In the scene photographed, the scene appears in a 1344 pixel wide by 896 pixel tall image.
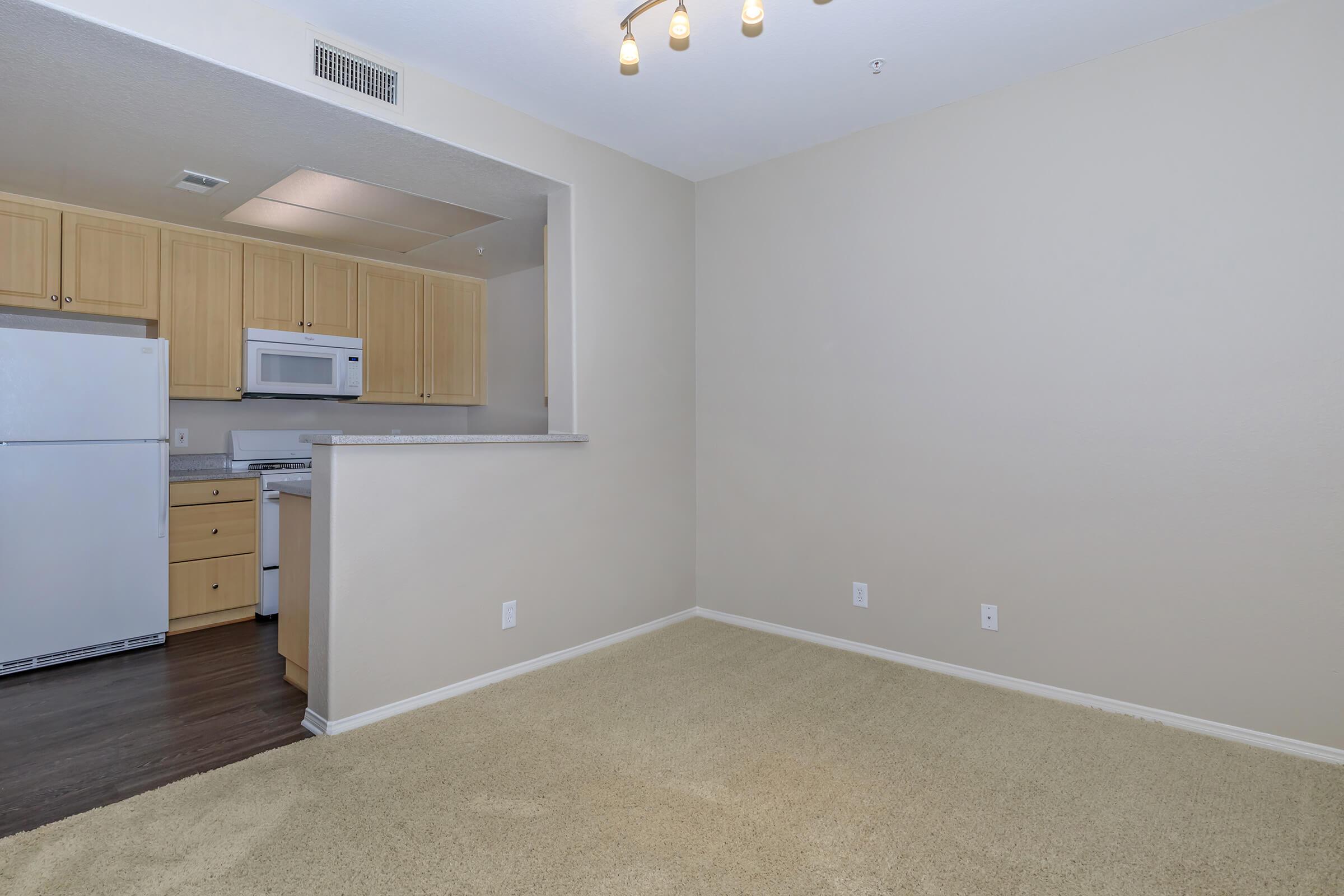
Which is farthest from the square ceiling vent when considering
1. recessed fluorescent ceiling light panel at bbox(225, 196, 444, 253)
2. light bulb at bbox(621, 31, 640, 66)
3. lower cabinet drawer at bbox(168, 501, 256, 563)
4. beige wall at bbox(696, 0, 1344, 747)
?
lower cabinet drawer at bbox(168, 501, 256, 563)

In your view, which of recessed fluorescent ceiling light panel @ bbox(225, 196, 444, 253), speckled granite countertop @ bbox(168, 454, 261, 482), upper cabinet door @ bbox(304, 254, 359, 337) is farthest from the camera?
upper cabinet door @ bbox(304, 254, 359, 337)

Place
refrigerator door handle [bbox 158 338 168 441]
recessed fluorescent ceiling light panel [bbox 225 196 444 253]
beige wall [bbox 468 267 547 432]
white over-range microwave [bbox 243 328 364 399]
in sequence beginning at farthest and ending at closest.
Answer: beige wall [bbox 468 267 547 432]
white over-range microwave [bbox 243 328 364 399]
recessed fluorescent ceiling light panel [bbox 225 196 444 253]
refrigerator door handle [bbox 158 338 168 441]

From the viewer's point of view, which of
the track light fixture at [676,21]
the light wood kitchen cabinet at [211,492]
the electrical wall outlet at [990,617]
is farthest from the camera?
the light wood kitchen cabinet at [211,492]

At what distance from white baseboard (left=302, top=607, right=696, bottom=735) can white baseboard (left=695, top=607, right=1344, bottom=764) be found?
72 centimetres

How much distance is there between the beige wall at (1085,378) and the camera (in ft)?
7.55

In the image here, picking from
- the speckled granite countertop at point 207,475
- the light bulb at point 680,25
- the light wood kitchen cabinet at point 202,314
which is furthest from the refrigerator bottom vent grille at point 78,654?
the light bulb at point 680,25

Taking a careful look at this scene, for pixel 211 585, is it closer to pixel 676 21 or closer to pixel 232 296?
pixel 232 296

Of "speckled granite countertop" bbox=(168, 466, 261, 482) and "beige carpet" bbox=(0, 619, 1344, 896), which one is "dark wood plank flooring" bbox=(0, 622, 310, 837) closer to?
"beige carpet" bbox=(0, 619, 1344, 896)

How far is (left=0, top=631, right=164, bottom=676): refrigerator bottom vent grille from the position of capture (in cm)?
313

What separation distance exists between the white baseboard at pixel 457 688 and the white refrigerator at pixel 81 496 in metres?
1.58

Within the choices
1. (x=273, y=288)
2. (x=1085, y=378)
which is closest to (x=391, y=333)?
(x=273, y=288)

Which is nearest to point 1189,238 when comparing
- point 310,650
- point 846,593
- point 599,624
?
point 846,593

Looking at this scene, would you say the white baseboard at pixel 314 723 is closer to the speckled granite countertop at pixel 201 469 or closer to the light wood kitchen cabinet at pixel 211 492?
the light wood kitchen cabinet at pixel 211 492

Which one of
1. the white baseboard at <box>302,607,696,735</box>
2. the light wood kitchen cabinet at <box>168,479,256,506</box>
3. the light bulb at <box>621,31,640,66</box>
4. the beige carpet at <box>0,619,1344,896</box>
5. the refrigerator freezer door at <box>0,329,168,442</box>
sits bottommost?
the beige carpet at <box>0,619,1344,896</box>
